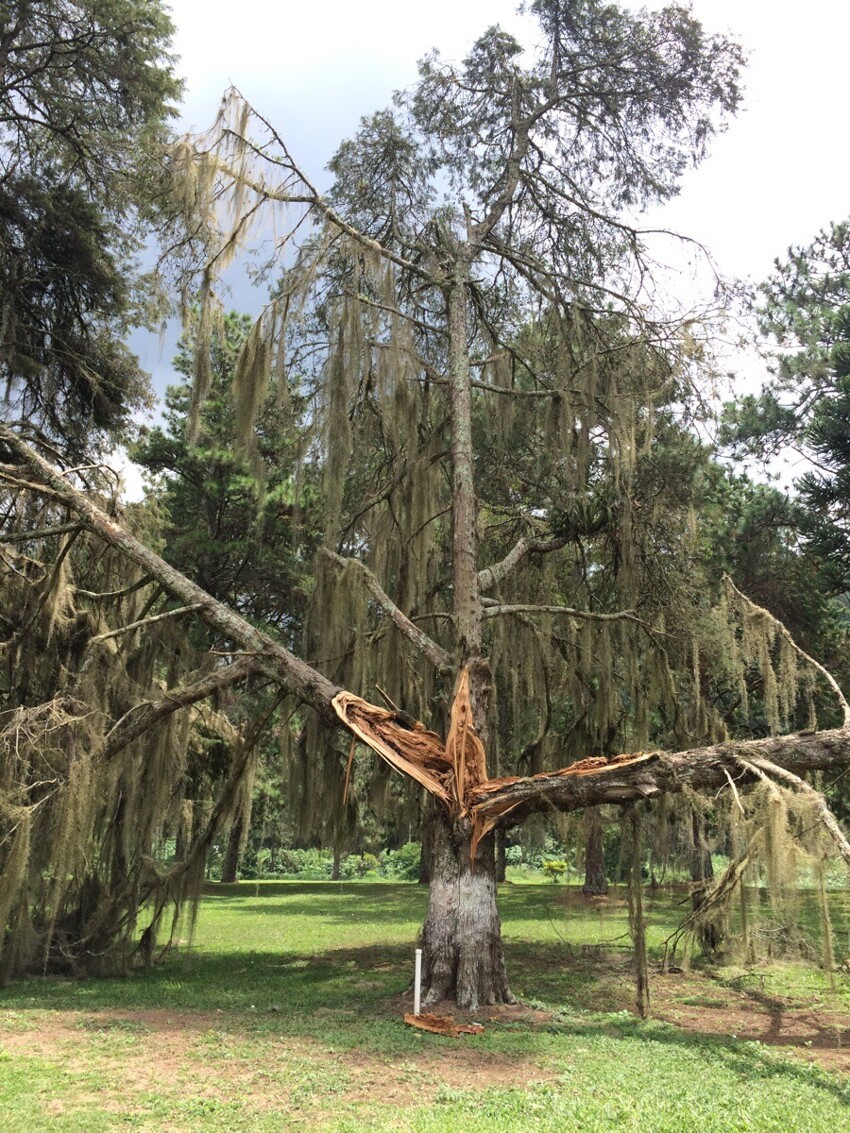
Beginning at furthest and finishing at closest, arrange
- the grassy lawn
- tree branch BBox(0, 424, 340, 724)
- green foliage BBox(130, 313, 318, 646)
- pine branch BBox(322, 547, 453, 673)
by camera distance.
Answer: green foliage BBox(130, 313, 318, 646) < pine branch BBox(322, 547, 453, 673) < tree branch BBox(0, 424, 340, 724) < the grassy lawn

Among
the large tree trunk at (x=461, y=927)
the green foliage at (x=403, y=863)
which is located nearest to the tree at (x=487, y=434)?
the large tree trunk at (x=461, y=927)

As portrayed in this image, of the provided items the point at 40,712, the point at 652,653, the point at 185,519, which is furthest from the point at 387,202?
the point at 185,519

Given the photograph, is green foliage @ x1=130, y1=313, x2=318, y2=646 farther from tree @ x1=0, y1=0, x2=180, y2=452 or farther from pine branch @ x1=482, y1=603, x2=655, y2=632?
pine branch @ x1=482, y1=603, x2=655, y2=632

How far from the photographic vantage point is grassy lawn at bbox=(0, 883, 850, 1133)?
3672mm

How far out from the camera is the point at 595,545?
943 cm

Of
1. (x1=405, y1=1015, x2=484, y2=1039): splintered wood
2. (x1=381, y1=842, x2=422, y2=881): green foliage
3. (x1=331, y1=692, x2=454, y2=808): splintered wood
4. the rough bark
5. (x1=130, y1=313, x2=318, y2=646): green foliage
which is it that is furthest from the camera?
(x1=381, y1=842, x2=422, y2=881): green foliage

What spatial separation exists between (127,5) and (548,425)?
6669 millimetres

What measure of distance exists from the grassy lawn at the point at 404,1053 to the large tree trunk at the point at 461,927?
23cm

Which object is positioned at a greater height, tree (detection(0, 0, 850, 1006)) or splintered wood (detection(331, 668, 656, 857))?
tree (detection(0, 0, 850, 1006))

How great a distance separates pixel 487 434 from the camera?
10.2 meters

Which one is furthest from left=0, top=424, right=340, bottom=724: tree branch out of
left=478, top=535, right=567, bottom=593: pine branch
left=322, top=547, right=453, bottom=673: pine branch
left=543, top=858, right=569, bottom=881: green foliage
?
left=543, top=858, right=569, bottom=881: green foliage

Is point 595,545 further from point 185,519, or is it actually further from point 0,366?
point 185,519

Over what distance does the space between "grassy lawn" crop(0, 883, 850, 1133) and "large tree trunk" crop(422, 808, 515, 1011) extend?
0.74 feet

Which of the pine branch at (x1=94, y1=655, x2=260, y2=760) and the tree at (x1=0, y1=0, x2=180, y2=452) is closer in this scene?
the pine branch at (x1=94, y1=655, x2=260, y2=760)
